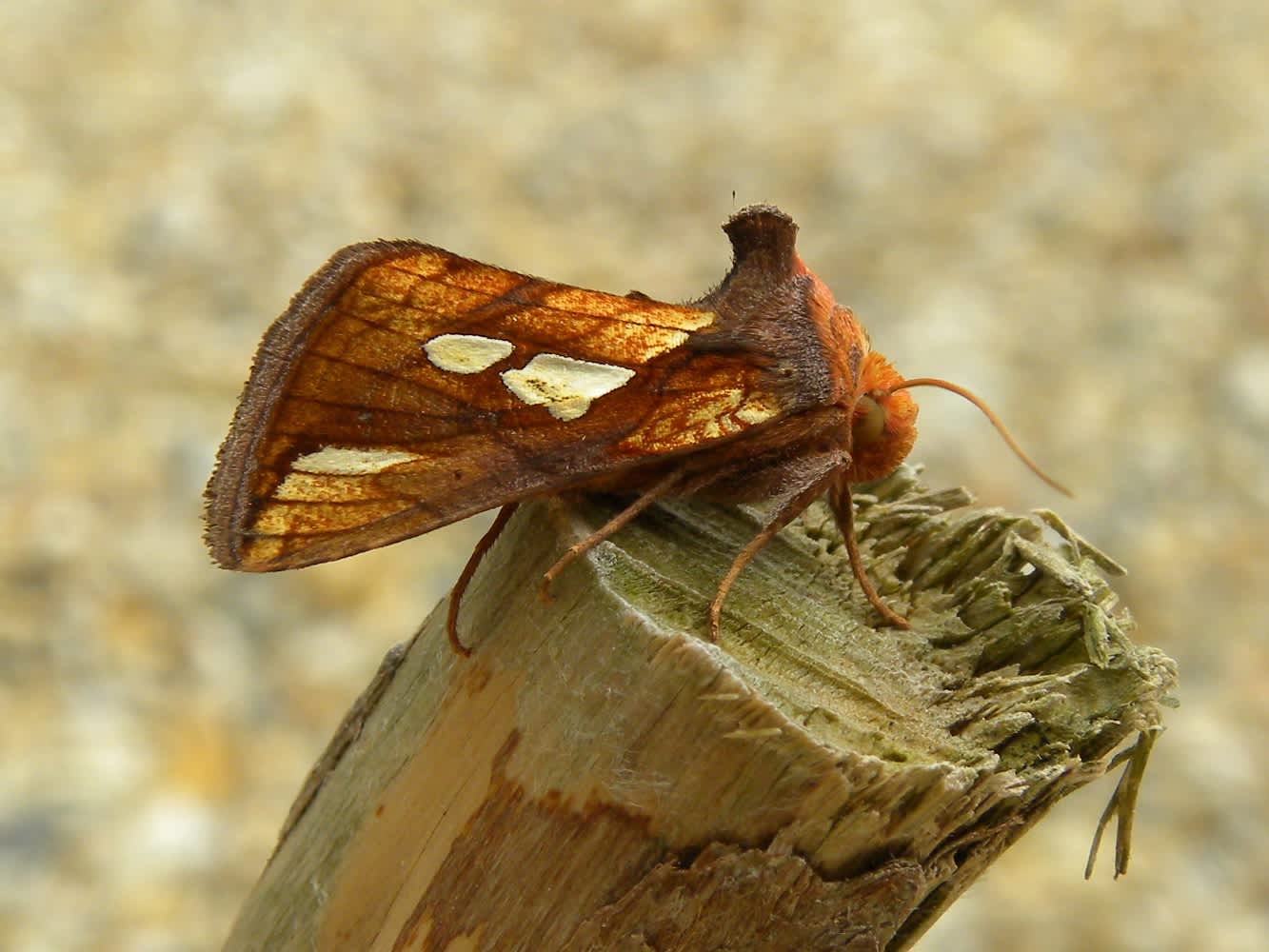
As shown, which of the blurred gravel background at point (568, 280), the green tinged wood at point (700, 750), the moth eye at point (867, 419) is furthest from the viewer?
the blurred gravel background at point (568, 280)

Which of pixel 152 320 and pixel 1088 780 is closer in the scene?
pixel 1088 780

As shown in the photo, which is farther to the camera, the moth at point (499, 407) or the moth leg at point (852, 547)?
the moth leg at point (852, 547)

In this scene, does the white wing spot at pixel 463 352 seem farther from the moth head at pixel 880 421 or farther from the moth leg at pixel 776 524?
the moth head at pixel 880 421

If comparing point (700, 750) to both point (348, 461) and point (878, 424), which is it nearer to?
point (348, 461)

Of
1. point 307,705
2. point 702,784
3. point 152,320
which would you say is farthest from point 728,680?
point 152,320

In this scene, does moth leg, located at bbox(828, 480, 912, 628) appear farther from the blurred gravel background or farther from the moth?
the blurred gravel background

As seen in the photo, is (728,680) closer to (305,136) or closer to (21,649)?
(21,649)

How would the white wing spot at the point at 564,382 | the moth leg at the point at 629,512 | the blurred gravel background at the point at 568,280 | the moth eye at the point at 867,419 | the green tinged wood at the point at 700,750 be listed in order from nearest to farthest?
the green tinged wood at the point at 700,750 < the moth leg at the point at 629,512 < the white wing spot at the point at 564,382 < the moth eye at the point at 867,419 < the blurred gravel background at the point at 568,280

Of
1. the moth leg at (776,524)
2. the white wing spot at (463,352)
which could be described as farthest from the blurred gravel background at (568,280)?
the white wing spot at (463,352)
